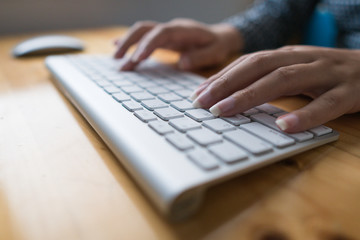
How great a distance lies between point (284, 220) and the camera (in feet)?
0.81

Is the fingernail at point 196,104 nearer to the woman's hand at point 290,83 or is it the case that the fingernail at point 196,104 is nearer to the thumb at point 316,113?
the woman's hand at point 290,83

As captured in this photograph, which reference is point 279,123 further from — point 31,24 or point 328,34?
point 31,24

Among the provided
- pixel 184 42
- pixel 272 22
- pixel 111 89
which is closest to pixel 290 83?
pixel 111 89

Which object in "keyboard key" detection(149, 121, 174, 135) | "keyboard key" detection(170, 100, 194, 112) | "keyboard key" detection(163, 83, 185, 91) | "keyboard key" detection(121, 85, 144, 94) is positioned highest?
"keyboard key" detection(149, 121, 174, 135)

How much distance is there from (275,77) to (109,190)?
27cm

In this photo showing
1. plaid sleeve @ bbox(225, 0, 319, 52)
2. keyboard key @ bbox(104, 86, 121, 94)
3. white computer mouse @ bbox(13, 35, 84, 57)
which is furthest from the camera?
plaid sleeve @ bbox(225, 0, 319, 52)

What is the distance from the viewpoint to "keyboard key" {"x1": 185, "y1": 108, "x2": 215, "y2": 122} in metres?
0.36

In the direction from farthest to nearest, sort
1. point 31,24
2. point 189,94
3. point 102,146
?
1. point 31,24
2. point 189,94
3. point 102,146

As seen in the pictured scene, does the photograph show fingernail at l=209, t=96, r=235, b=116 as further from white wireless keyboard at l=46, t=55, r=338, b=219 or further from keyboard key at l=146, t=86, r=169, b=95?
keyboard key at l=146, t=86, r=169, b=95

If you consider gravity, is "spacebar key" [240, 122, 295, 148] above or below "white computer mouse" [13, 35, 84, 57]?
below

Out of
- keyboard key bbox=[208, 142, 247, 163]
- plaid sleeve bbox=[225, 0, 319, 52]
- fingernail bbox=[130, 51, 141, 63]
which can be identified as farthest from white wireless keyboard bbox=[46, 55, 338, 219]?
plaid sleeve bbox=[225, 0, 319, 52]

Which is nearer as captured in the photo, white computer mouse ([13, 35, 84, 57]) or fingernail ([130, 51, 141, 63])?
fingernail ([130, 51, 141, 63])

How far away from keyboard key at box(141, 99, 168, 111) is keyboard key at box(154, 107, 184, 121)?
0.01 metres

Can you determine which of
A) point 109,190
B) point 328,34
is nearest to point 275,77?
point 109,190
